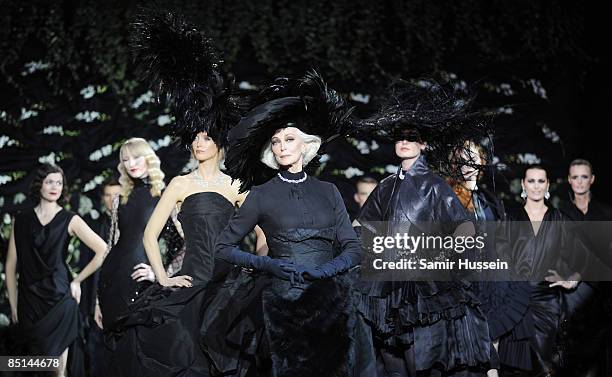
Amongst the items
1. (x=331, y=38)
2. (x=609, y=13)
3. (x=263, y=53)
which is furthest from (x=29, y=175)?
(x=609, y=13)

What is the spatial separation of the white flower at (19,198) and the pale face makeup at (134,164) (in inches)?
108

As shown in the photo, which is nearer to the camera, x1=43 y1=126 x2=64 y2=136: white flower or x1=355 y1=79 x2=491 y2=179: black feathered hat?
x1=355 y1=79 x2=491 y2=179: black feathered hat

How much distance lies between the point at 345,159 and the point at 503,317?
3.28 m

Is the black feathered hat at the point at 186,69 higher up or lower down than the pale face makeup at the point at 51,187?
higher up

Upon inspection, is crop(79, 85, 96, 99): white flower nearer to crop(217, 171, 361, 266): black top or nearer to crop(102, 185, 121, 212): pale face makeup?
crop(102, 185, 121, 212): pale face makeup

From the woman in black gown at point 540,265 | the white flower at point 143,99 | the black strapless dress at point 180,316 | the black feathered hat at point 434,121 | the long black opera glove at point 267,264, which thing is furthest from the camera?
the white flower at point 143,99

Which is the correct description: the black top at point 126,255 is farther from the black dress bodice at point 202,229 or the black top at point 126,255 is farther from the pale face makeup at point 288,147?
the pale face makeup at point 288,147

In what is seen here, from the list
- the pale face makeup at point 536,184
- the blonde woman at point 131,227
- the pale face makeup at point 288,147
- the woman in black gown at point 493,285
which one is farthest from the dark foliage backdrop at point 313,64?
the pale face makeup at point 288,147

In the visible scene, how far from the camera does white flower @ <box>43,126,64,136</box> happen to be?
9.13 metres

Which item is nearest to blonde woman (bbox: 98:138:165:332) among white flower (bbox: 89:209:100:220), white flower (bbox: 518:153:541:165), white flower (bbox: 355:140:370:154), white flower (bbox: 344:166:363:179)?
white flower (bbox: 89:209:100:220)

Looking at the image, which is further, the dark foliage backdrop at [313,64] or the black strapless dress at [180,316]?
the dark foliage backdrop at [313,64]

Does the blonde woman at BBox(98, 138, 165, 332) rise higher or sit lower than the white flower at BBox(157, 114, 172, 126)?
lower

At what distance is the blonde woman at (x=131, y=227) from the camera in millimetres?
6562

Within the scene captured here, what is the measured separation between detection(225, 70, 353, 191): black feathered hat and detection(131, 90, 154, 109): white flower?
14.7 feet
